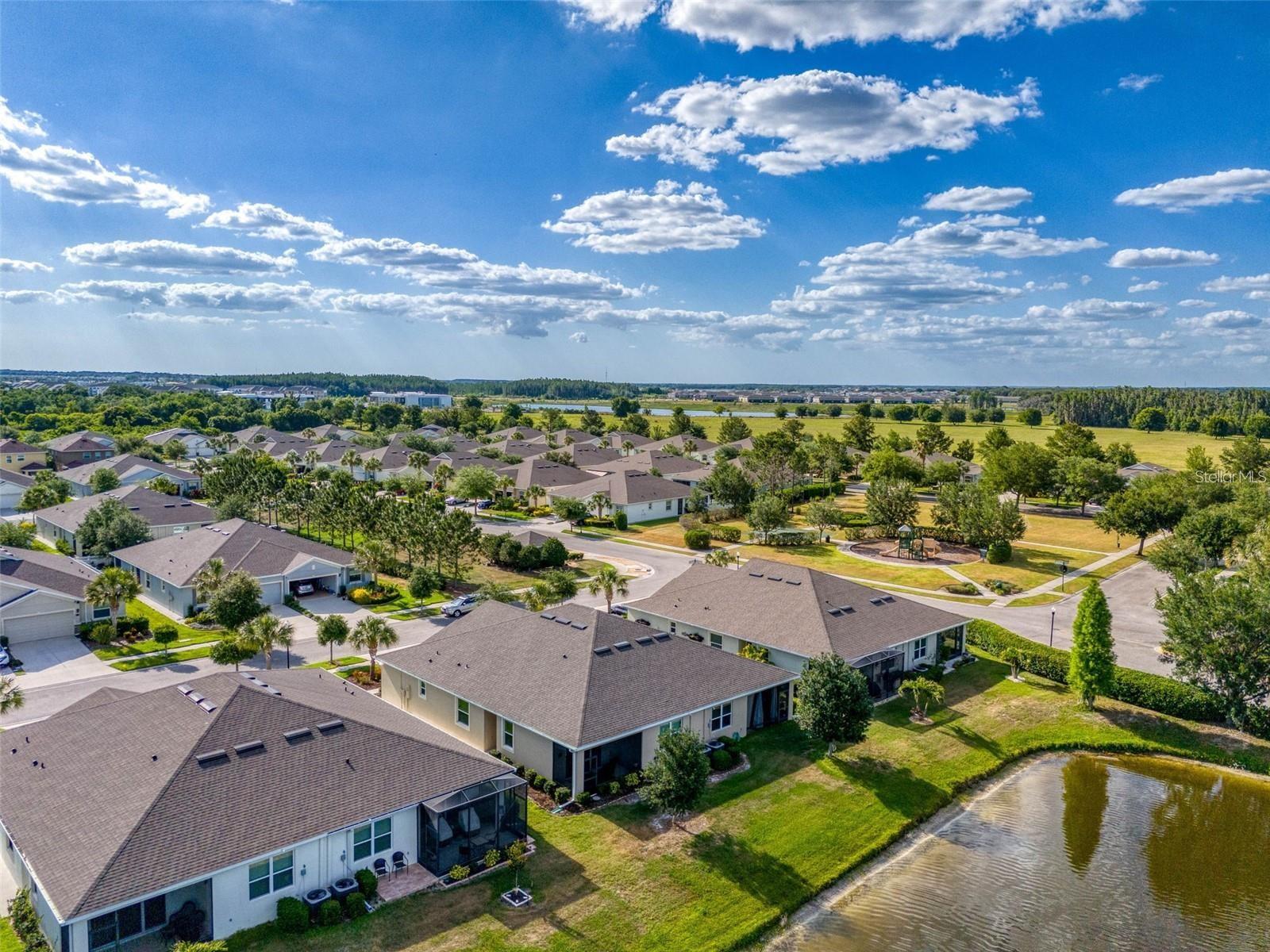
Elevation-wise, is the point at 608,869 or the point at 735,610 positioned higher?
the point at 735,610

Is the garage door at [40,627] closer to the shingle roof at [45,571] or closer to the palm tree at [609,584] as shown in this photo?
the shingle roof at [45,571]

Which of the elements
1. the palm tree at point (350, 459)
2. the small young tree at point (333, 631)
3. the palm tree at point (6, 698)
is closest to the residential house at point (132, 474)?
the palm tree at point (350, 459)

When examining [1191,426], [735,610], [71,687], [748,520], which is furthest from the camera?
[1191,426]

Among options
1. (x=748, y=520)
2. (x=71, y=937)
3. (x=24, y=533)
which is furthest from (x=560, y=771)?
(x=24, y=533)

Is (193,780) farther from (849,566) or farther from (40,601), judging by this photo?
(849,566)

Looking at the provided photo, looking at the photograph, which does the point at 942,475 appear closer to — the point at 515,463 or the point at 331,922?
the point at 515,463

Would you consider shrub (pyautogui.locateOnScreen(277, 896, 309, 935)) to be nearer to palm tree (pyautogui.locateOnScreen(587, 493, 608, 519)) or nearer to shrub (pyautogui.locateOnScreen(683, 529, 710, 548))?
shrub (pyautogui.locateOnScreen(683, 529, 710, 548))

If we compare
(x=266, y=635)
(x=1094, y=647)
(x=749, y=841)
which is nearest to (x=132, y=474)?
(x=266, y=635)
